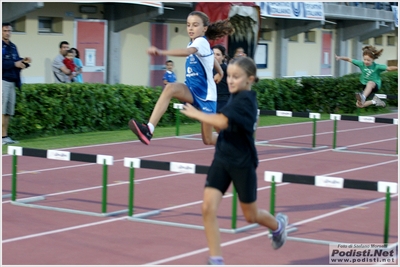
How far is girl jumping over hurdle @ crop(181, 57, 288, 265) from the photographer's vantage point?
6078mm

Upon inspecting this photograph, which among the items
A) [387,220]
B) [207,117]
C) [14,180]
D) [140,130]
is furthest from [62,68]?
[207,117]

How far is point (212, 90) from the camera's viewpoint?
9047mm

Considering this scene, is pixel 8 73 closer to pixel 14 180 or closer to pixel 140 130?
pixel 14 180

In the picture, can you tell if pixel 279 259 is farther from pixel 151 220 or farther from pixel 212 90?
pixel 212 90

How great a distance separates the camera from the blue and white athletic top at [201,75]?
29.1 ft

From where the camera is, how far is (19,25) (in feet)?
61.9

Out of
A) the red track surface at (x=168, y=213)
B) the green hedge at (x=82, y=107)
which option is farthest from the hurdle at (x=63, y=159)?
the green hedge at (x=82, y=107)

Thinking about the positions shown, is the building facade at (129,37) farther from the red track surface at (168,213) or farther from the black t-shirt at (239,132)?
the black t-shirt at (239,132)

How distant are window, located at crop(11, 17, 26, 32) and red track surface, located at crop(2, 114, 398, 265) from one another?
558 centimetres

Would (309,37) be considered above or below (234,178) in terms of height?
above

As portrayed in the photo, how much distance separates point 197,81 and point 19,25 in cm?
1106

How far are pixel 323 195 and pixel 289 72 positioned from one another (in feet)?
67.7

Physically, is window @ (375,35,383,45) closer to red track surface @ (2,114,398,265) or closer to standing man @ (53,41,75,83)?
standing man @ (53,41,75,83)

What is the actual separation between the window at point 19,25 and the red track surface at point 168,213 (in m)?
5.58
